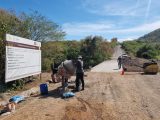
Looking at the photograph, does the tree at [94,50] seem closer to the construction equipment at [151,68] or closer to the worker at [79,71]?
the construction equipment at [151,68]

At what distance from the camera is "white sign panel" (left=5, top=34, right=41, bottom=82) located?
1684 centimetres

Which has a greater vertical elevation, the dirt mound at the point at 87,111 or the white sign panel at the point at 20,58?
the white sign panel at the point at 20,58

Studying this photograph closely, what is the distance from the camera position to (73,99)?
50.1ft

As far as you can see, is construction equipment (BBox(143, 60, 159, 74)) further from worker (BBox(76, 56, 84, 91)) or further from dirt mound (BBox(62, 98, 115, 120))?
dirt mound (BBox(62, 98, 115, 120))

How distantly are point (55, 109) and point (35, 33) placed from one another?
21.3 metres

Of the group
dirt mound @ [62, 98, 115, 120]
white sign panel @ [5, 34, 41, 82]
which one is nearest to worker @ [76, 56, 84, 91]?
dirt mound @ [62, 98, 115, 120]

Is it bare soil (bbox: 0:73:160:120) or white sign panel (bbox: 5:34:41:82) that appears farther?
white sign panel (bbox: 5:34:41:82)

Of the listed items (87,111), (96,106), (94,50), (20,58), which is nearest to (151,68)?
(20,58)

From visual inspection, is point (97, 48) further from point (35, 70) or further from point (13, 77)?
point (13, 77)

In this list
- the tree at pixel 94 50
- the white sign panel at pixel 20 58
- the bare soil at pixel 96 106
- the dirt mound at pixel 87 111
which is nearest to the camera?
the dirt mound at pixel 87 111

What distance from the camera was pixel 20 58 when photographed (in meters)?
18.6

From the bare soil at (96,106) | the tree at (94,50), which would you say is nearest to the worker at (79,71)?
the bare soil at (96,106)

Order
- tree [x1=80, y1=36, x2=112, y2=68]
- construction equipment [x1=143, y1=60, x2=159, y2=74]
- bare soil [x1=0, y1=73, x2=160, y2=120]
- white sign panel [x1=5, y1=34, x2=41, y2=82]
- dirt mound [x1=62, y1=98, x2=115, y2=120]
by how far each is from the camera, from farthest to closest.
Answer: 1. tree [x1=80, y1=36, x2=112, y2=68]
2. construction equipment [x1=143, y1=60, x2=159, y2=74]
3. white sign panel [x1=5, y1=34, x2=41, y2=82]
4. bare soil [x1=0, y1=73, x2=160, y2=120]
5. dirt mound [x1=62, y1=98, x2=115, y2=120]

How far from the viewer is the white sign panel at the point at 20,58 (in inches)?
663
